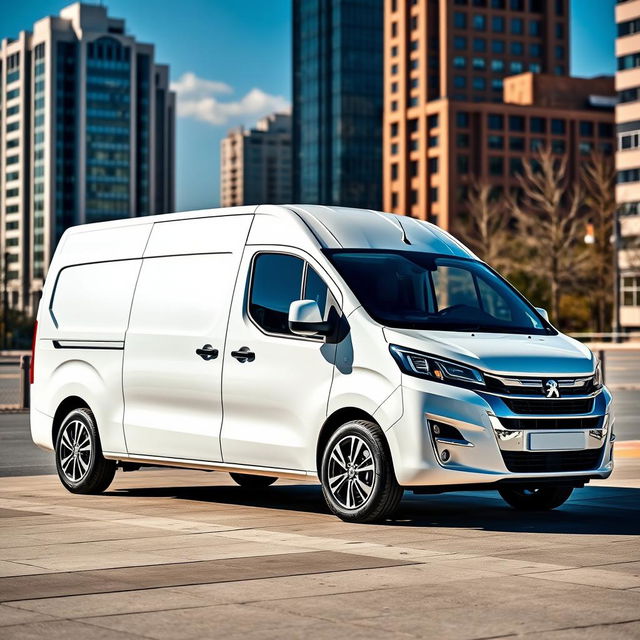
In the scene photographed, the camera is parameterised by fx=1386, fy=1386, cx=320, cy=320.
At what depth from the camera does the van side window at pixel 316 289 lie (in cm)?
1028

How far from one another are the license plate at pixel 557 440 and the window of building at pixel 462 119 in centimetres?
14185

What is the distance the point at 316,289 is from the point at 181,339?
143 cm

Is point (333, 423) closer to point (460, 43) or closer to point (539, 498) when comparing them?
point (539, 498)

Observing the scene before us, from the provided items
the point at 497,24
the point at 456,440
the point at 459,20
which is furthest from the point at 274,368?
the point at 497,24

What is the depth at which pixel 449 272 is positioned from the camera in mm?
11445

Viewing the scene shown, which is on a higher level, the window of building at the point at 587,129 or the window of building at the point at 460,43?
the window of building at the point at 460,43

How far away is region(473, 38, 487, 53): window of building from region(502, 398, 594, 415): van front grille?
155803 millimetres

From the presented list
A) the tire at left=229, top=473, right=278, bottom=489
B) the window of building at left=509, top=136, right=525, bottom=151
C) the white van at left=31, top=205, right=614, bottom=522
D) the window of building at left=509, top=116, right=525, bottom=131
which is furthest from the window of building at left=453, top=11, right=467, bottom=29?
the tire at left=229, top=473, right=278, bottom=489

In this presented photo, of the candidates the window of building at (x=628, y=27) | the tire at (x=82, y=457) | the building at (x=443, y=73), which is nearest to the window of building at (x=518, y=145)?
the building at (x=443, y=73)

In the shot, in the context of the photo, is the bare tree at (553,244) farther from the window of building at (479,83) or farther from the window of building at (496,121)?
the window of building at (479,83)

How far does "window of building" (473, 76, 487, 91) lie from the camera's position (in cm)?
16238

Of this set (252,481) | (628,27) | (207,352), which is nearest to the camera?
(207,352)

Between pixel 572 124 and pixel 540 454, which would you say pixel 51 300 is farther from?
pixel 572 124

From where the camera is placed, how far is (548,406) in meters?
9.60
